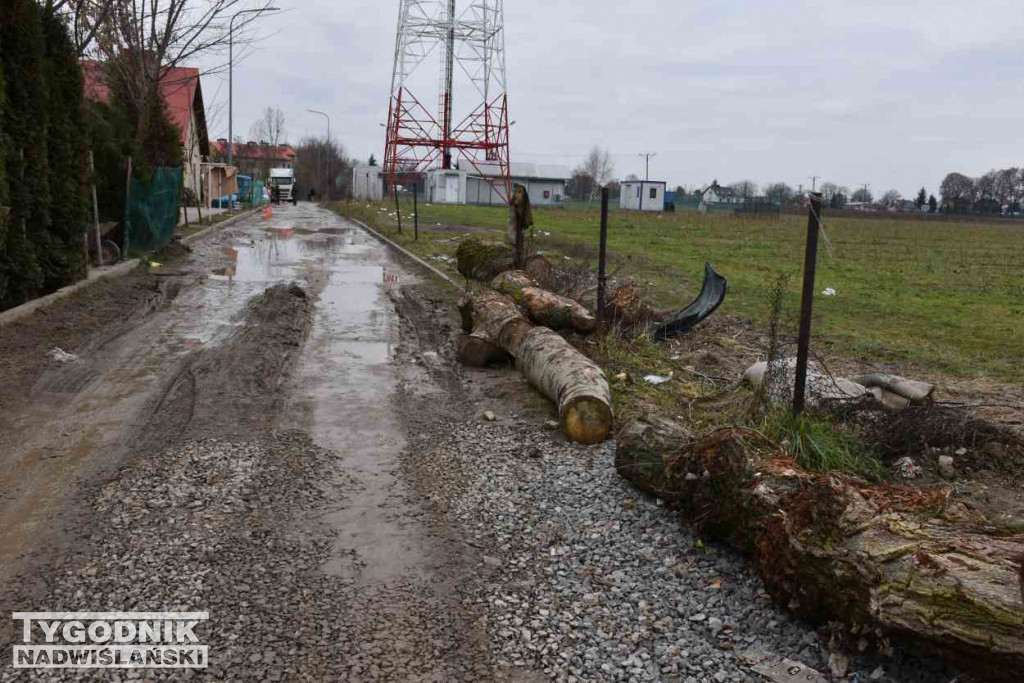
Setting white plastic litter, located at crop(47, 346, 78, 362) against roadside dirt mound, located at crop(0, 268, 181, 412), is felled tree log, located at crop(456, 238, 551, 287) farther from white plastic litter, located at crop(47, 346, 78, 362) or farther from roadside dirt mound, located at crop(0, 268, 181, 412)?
white plastic litter, located at crop(47, 346, 78, 362)

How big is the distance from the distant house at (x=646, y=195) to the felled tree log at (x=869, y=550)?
7323 centimetres

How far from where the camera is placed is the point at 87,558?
167 inches

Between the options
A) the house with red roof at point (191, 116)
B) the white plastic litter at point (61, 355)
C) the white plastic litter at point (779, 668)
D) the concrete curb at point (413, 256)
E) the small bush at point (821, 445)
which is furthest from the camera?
the house with red roof at point (191, 116)

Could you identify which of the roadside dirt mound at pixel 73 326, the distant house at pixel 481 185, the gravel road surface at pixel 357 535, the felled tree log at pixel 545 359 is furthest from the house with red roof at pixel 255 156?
the gravel road surface at pixel 357 535

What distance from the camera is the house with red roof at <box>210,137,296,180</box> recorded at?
8138 centimetres

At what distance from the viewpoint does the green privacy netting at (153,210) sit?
56.0 ft

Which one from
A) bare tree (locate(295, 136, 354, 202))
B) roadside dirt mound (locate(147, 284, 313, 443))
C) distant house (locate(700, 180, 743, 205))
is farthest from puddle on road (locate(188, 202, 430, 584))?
distant house (locate(700, 180, 743, 205))

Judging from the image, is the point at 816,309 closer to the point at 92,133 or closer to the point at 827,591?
the point at 827,591

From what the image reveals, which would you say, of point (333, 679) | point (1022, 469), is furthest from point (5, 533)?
point (1022, 469)

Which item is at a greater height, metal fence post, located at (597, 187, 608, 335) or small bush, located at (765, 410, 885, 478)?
metal fence post, located at (597, 187, 608, 335)

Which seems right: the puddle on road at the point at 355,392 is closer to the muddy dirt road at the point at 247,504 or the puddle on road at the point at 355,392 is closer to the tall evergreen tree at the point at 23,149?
the muddy dirt road at the point at 247,504

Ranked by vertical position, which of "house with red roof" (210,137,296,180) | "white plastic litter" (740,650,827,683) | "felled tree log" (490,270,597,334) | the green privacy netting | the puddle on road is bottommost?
"white plastic litter" (740,650,827,683)

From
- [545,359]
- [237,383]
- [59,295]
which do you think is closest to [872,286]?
[545,359]

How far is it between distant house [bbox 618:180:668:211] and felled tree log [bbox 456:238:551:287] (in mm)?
61887
